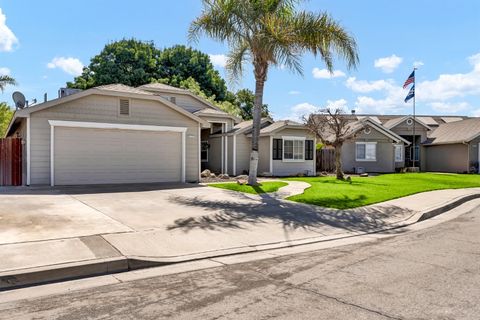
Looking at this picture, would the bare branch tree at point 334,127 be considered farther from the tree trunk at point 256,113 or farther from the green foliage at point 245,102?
the green foliage at point 245,102

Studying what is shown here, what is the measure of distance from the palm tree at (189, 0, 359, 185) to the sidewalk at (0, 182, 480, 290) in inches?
225

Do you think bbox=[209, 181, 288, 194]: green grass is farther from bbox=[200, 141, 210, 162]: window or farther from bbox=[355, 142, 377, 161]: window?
bbox=[355, 142, 377, 161]: window

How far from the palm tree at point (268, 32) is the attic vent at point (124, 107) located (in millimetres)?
4003

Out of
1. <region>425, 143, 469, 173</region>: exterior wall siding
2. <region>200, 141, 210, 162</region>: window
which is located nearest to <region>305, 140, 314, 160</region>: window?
<region>200, 141, 210, 162</region>: window

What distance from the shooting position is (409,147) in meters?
34.2

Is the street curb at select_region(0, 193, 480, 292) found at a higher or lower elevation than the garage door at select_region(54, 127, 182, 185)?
Answer: lower

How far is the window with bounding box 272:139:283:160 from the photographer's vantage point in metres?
25.1

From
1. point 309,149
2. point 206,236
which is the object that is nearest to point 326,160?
point 309,149

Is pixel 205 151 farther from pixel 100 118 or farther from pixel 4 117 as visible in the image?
pixel 4 117

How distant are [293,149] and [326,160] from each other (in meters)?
4.79

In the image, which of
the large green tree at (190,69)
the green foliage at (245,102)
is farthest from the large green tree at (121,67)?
the green foliage at (245,102)

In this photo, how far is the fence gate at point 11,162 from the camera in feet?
56.2

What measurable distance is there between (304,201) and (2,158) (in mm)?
13444

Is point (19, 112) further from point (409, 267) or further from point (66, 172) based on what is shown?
point (409, 267)
